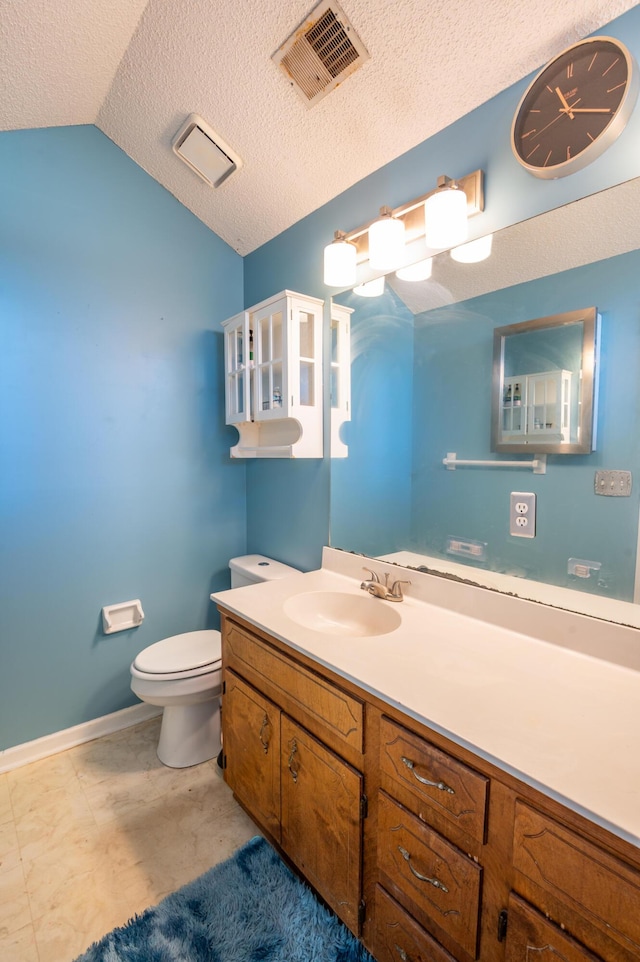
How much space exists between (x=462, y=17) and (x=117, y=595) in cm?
233

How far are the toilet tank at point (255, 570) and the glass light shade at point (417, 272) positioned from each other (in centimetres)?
129

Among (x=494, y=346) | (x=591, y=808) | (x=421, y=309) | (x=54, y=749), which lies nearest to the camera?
(x=591, y=808)

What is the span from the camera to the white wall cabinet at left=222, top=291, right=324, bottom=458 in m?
1.74

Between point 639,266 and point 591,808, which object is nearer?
point 591,808

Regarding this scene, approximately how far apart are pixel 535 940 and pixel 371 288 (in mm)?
1764

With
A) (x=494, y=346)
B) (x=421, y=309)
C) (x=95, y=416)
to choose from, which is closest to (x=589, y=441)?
(x=494, y=346)

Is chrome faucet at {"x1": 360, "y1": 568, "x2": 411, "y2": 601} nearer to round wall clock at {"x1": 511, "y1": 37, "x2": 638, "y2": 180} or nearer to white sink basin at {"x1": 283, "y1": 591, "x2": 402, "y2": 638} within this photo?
white sink basin at {"x1": 283, "y1": 591, "x2": 402, "y2": 638}

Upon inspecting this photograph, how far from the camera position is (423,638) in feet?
3.80

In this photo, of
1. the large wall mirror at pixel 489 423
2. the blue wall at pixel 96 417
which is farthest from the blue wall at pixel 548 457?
the blue wall at pixel 96 417

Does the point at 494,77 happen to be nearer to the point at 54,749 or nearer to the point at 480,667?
the point at 480,667

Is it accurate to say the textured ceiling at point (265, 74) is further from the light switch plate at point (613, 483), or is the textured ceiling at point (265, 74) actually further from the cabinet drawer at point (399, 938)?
the cabinet drawer at point (399, 938)

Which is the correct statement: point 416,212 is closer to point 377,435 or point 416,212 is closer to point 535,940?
point 377,435

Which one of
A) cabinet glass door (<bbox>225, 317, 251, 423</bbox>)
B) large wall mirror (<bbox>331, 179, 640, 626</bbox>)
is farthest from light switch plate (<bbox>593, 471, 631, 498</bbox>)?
cabinet glass door (<bbox>225, 317, 251, 423</bbox>)

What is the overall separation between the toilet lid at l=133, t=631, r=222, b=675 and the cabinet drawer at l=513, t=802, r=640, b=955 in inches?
51.9
